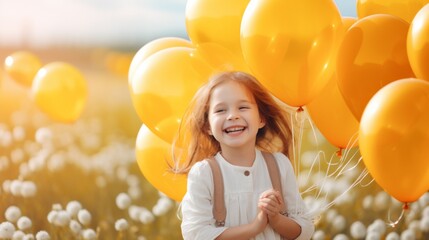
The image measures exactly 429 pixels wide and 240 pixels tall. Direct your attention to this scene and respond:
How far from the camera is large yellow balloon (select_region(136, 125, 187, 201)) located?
90.2 inches

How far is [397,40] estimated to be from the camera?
194 cm

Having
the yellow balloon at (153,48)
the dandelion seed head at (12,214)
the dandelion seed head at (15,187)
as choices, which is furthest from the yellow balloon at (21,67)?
the yellow balloon at (153,48)

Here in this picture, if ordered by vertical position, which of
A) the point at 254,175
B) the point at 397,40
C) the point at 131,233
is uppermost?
the point at 397,40

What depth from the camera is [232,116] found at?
5.87 ft

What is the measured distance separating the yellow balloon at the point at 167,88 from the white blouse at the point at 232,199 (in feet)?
1.05

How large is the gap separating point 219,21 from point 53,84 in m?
1.08

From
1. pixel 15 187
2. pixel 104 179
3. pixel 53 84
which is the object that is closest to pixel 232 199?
pixel 15 187

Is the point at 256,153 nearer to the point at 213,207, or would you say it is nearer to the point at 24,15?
the point at 213,207

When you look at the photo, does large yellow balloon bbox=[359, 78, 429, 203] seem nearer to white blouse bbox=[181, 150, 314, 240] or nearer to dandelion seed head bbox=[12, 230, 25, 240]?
white blouse bbox=[181, 150, 314, 240]

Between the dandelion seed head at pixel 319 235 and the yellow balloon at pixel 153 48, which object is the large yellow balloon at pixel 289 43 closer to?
the yellow balloon at pixel 153 48

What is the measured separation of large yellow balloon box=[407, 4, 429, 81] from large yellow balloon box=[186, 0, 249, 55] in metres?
0.46

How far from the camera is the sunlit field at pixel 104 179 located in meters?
2.78

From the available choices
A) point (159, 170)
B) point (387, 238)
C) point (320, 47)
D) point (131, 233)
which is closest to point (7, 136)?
point (131, 233)

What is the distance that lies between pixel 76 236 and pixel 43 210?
39 cm
